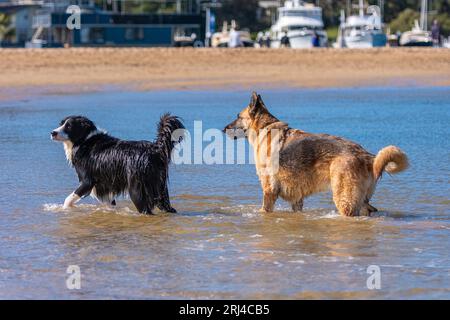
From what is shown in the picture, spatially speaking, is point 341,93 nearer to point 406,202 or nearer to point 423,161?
point 423,161

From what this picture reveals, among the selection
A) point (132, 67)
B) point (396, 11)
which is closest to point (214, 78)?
point (132, 67)

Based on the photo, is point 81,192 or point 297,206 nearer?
point 297,206

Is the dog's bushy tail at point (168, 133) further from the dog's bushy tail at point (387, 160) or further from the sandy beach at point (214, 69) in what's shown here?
the sandy beach at point (214, 69)

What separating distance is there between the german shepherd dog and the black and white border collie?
2.62 feet

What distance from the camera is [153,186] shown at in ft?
32.2

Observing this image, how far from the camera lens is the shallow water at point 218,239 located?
23.3 feet

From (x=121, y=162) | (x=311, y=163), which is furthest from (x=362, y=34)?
(x=311, y=163)

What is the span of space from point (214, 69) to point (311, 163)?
24413 millimetres

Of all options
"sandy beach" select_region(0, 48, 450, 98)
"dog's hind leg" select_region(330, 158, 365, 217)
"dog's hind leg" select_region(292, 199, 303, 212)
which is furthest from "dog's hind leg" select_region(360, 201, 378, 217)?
"sandy beach" select_region(0, 48, 450, 98)

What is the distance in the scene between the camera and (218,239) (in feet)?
28.8

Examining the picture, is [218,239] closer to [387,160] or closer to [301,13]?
[387,160]

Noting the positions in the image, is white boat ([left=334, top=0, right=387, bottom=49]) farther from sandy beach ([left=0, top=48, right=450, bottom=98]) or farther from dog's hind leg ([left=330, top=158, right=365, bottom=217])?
dog's hind leg ([left=330, top=158, right=365, bottom=217])

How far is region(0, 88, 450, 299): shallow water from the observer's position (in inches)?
280

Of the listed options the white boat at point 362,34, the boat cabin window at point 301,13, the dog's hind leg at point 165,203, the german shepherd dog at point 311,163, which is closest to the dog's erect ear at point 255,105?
the german shepherd dog at point 311,163
